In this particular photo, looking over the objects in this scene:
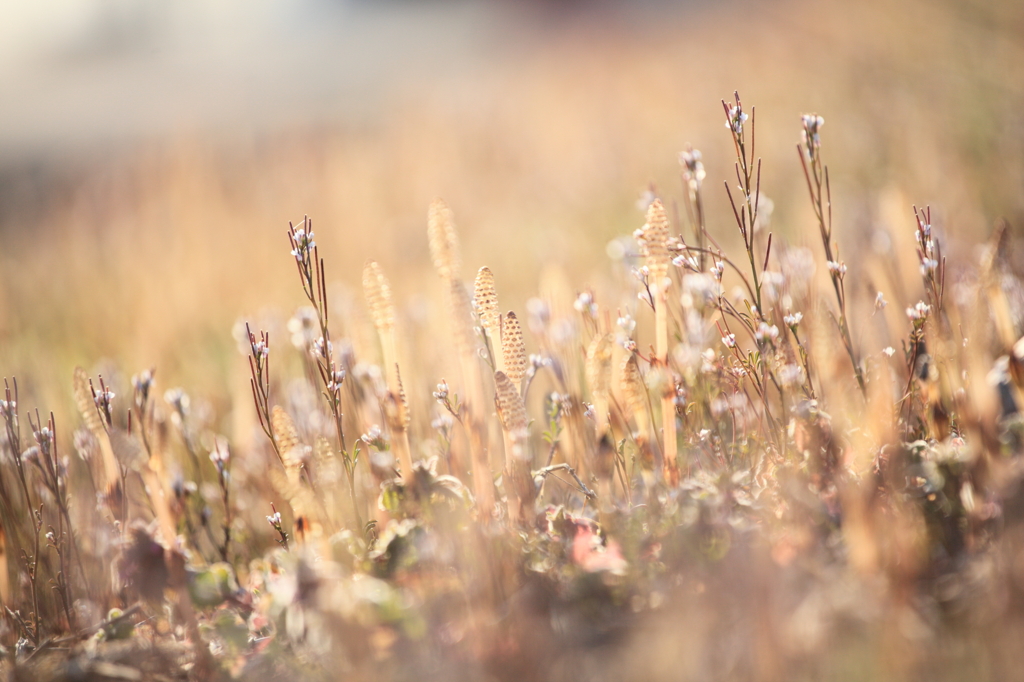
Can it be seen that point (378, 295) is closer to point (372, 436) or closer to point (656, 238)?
point (372, 436)

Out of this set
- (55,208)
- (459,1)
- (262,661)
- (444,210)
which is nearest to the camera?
(262,661)

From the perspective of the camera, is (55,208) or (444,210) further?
(55,208)

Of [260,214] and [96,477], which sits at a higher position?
[260,214]

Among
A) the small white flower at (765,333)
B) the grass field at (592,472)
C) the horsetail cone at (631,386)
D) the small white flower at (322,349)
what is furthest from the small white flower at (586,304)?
the small white flower at (322,349)

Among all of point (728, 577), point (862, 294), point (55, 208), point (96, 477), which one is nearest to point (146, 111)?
point (55, 208)

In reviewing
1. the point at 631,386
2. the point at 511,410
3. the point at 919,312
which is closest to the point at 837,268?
the point at 919,312

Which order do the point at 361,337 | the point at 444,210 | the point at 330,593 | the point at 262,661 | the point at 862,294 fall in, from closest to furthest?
1. the point at 330,593
2. the point at 262,661
3. the point at 444,210
4. the point at 361,337
5. the point at 862,294

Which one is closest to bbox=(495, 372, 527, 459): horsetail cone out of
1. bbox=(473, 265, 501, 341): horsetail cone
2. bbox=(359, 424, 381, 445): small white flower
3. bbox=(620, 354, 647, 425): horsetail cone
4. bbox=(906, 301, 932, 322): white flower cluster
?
bbox=(473, 265, 501, 341): horsetail cone

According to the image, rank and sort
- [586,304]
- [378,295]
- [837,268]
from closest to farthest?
[378,295] < [837,268] < [586,304]

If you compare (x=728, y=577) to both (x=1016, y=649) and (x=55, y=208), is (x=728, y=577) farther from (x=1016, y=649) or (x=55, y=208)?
(x=55, y=208)
